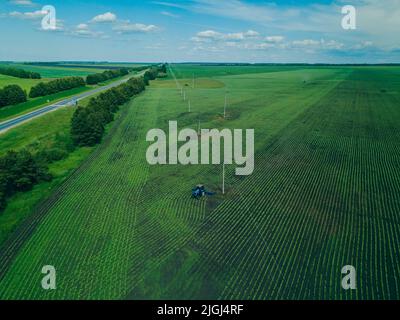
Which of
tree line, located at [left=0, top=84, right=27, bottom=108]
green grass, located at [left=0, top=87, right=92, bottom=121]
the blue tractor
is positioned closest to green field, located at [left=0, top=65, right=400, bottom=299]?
the blue tractor

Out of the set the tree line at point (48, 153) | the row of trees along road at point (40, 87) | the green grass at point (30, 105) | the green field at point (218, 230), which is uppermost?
the row of trees along road at point (40, 87)

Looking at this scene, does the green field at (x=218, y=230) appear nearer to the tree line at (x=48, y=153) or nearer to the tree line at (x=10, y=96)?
the tree line at (x=48, y=153)

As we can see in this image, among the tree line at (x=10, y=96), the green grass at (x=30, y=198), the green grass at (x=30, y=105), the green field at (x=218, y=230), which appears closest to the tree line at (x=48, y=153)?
the green grass at (x=30, y=198)

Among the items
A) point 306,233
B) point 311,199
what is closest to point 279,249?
point 306,233

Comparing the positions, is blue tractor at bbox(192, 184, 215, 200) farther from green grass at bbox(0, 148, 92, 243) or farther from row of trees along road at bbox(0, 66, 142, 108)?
row of trees along road at bbox(0, 66, 142, 108)

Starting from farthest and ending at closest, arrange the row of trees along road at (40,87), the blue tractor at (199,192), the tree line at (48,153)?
the row of trees along road at (40,87), the tree line at (48,153), the blue tractor at (199,192)

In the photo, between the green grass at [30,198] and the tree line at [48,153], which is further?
the tree line at [48,153]

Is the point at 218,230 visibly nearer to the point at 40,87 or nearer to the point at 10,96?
the point at 10,96
